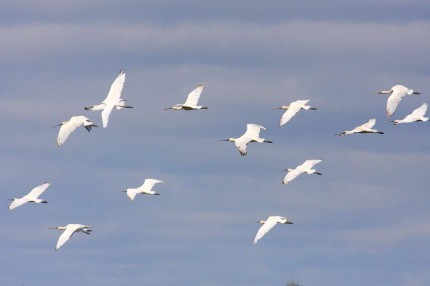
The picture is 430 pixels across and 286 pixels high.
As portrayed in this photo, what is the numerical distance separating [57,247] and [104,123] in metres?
14.0

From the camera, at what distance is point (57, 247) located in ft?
652

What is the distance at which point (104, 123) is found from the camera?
192m
